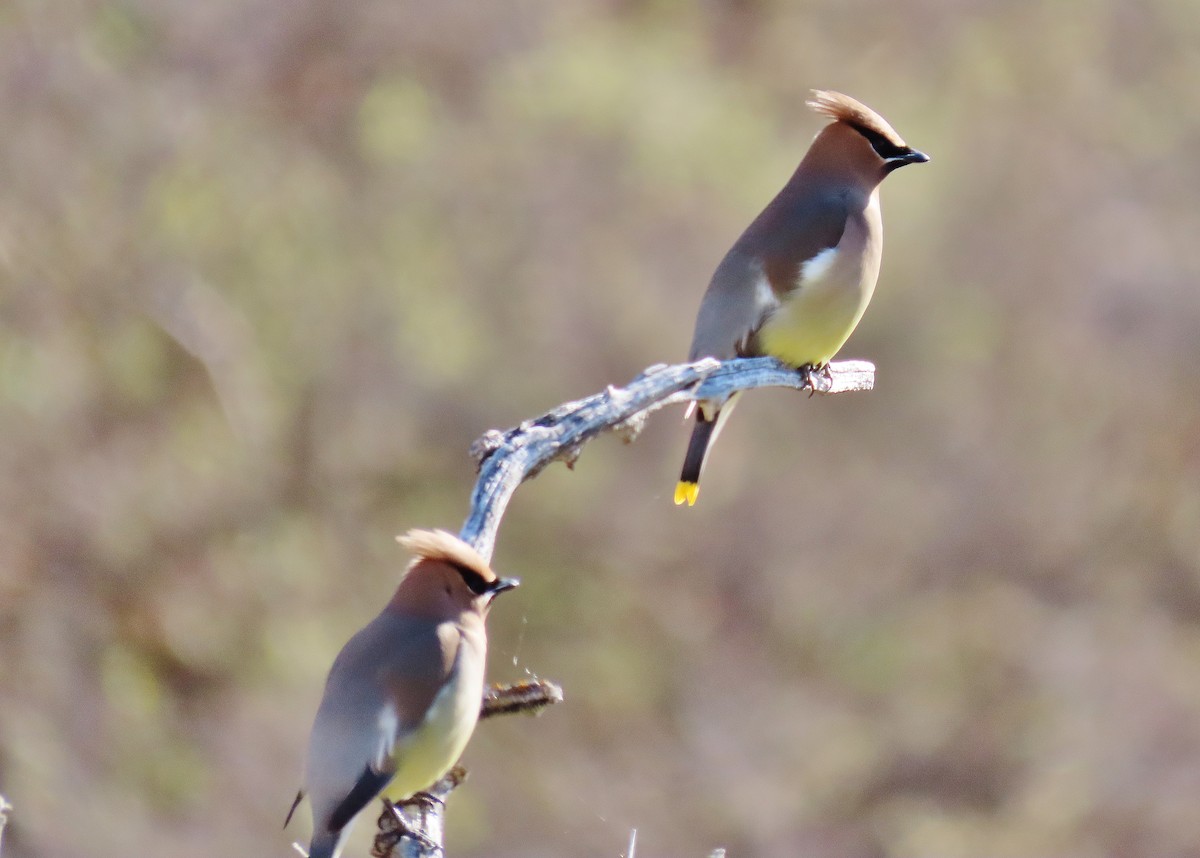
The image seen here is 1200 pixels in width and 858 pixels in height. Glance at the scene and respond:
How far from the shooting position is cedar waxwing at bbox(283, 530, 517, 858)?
3639 mm

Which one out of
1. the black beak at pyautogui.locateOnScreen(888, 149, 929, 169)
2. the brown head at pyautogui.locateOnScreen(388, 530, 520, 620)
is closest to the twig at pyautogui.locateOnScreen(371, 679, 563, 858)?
the brown head at pyautogui.locateOnScreen(388, 530, 520, 620)

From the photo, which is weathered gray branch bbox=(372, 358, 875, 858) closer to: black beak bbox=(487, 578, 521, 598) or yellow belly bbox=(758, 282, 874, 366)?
black beak bbox=(487, 578, 521, 598)

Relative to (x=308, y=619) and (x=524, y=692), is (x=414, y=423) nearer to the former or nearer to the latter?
(x=308, y=619)

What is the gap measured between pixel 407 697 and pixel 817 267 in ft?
5.94

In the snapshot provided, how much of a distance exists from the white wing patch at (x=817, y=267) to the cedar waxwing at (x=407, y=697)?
1.47 metres

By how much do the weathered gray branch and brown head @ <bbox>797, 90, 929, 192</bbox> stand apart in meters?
1.27

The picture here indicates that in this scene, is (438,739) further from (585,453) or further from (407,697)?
(585,453)

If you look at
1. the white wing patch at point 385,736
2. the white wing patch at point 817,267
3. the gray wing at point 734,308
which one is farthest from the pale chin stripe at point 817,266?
the white wing patch at point 385,736

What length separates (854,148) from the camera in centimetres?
509

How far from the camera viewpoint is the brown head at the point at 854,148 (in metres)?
5.06

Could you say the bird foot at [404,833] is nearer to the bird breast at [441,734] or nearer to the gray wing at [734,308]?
the bird breast at [441,734]

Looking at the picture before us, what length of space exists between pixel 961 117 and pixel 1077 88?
86 cm

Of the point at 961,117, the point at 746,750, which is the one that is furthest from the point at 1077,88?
the point at 746,750

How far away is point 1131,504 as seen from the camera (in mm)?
11031
